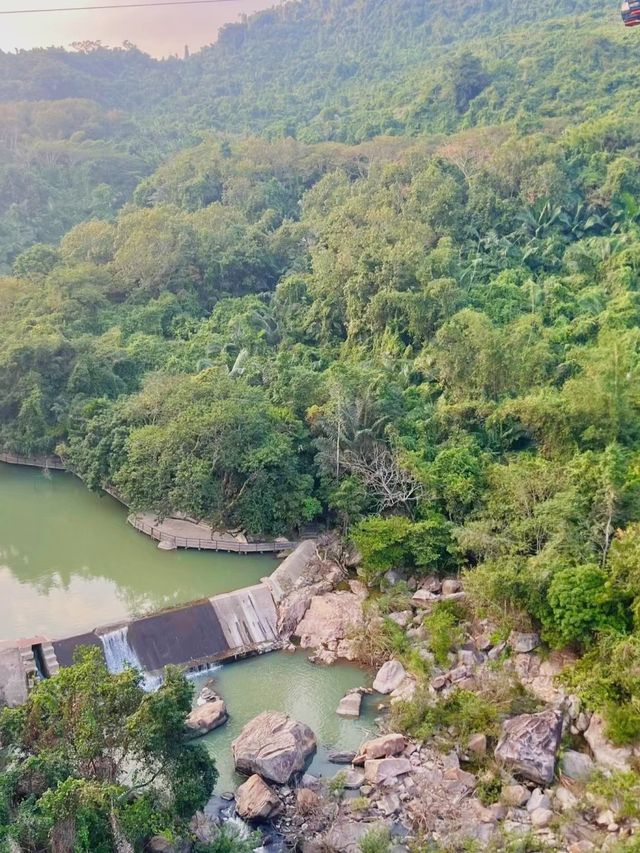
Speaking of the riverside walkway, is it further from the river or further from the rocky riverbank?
the rocky riverbank

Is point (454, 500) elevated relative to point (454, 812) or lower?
elevated

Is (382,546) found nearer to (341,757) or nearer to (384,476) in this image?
(384,476)

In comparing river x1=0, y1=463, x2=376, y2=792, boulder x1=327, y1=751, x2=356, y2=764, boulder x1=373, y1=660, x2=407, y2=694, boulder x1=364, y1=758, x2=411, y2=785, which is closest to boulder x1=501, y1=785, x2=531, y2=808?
boulder x1=364, y1=758, x2=411, y2=785

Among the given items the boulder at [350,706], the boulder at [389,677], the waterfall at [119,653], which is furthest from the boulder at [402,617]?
the waterfall at [119,653]

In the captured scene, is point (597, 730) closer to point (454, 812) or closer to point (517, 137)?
point (454, 812)

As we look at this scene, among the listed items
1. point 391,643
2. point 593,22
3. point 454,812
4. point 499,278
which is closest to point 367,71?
point 593,22

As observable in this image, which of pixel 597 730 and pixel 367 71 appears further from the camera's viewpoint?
pixel 367 71

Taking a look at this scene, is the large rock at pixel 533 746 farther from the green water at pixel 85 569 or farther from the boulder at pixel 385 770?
the green water at pixel 85 569
